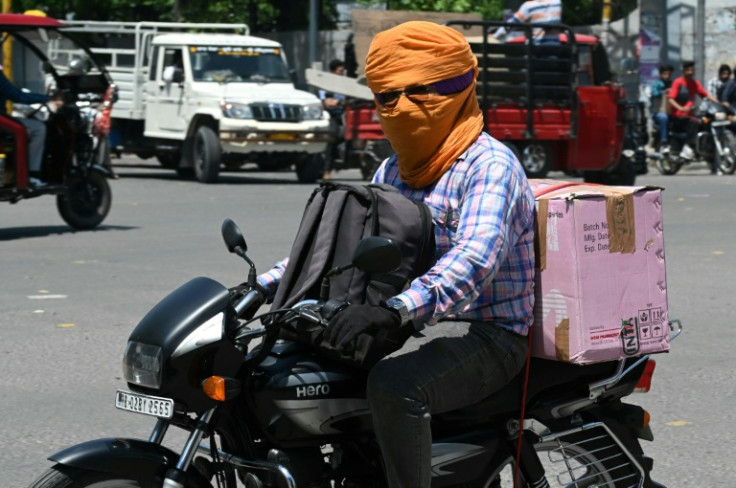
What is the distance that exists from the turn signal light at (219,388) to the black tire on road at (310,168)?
59.6 ft

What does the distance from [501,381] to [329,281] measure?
595mm

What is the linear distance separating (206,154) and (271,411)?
17675 millimetres

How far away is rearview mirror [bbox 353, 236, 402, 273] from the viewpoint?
3354mm

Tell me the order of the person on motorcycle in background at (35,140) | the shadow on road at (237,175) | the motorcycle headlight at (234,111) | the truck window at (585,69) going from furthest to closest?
the shadow on road at (237,175) < the motorcycle headlight at (234,111) < the truck window at (585,69) < the person on motorcycle in background at (35,140)

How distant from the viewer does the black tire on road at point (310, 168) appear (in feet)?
70.8

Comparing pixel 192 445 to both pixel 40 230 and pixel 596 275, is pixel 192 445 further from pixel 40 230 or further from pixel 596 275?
pixel 40 230

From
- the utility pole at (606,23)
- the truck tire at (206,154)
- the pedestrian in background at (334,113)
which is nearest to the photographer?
the truck tire at (206,154)

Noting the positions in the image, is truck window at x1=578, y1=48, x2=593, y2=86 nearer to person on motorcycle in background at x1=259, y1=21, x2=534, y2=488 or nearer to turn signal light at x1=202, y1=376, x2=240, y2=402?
person on motorcycle in background at x1=259, y1=21, x2=534, y2=488

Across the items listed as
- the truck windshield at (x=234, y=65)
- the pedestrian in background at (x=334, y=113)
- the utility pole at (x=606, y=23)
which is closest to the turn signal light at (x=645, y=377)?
the pedestrian in background at (x=334, y=113)

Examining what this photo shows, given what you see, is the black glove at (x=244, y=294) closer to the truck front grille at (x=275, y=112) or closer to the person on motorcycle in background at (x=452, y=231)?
the person on motorcycle in background at (x=452, y=231)

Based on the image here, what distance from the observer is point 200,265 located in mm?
11461

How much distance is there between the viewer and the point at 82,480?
340 cm

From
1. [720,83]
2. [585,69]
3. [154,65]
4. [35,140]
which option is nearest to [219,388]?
[35,140]

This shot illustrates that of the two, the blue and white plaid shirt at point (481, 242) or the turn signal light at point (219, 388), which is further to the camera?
the blue and white plaid shirt at point (481, 242)
